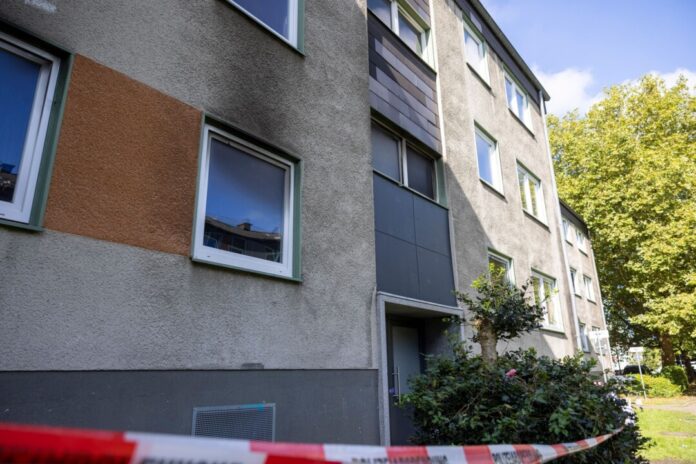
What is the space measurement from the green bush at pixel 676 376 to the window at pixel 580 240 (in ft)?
30.6

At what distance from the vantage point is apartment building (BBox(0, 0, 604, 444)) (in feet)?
10.8

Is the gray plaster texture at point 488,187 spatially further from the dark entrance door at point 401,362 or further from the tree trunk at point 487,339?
the tree trunk at point 487,339

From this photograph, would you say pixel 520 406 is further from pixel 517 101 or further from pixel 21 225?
pixel 517 101

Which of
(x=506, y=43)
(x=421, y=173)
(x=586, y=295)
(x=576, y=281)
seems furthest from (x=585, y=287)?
(x=421, y=173)

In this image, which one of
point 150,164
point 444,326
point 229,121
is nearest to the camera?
point 150,164

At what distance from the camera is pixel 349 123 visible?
6.50m

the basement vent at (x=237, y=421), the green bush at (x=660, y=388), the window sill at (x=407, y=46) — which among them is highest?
the window sill at (x=407, y=46)

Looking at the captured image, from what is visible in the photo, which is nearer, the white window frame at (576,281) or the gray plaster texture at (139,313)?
the gray plaster texture at (139,313)

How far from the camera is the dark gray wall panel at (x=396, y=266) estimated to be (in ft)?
21.5

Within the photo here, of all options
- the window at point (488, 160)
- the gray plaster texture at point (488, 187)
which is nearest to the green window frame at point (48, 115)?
the gray plaster texture at point (488, 187)

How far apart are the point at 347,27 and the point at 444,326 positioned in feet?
16.7

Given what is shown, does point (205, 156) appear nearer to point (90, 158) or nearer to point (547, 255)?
point (90, 158)

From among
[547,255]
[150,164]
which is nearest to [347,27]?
[150,164]

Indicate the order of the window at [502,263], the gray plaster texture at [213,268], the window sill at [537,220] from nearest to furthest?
the gray plaster texture at [213,268] < the window at [502,263] < the window sill at [537,220]
